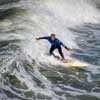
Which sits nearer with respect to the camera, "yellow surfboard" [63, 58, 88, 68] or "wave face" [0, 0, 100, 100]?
"wave face" [0, 0, 100, 100]

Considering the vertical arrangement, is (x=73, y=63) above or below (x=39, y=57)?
below

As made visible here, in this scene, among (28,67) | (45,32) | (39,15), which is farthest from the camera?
(39,15)

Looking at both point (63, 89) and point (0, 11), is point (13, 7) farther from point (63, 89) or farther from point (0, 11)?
point (63, 89)

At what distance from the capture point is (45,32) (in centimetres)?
1802

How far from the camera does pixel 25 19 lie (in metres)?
18.7

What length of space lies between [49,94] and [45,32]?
6.94 meters

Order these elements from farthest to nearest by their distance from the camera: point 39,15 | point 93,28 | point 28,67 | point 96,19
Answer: point 96,19 < point 93,28 < point 39,15 < point 28,67

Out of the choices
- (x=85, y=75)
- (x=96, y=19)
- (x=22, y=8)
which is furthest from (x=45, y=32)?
(x=96, y=19)

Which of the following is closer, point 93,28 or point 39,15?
point 39,15

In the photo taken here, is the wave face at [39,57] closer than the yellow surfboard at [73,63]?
Yes

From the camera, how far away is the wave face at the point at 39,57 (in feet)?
38.2

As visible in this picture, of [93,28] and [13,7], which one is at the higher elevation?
[13,7]

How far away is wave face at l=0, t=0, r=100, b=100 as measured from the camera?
11.7 metres

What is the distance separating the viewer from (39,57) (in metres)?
14.5
